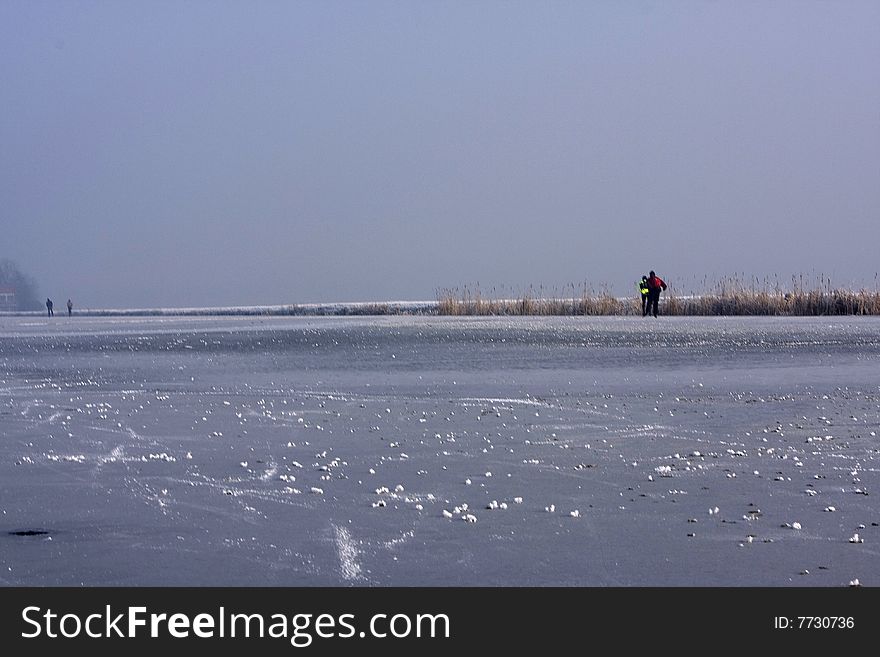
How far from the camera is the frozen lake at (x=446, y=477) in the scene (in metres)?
3.81

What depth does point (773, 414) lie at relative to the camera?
8039 mm

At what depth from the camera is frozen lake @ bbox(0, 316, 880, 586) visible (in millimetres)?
3809

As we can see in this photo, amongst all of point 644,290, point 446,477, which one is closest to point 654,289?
point 644,290

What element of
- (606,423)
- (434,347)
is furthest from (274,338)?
(606,423)

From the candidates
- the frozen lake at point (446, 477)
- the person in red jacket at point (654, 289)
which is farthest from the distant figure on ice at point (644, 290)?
the frozen lake at point (446, 477)

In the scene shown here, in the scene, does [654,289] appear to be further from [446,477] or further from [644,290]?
[446,477]

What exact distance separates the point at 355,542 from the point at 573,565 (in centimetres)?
89

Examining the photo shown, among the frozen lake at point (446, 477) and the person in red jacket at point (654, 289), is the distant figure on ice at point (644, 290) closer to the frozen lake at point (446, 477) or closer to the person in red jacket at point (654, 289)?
the person in red jacket at point (654, 289)

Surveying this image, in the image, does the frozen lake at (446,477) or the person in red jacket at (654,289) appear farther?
the person in red jacket at (654,289)

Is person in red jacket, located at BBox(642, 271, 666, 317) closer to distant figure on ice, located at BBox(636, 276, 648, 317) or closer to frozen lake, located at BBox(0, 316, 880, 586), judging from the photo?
distant figure on ice, located at BBox(636, 276, 648, 317)

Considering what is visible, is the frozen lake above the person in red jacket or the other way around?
the other way around

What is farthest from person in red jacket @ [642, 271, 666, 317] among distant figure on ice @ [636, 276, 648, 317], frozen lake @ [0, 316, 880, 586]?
frozen lake @ [0, 316, 880, 586]

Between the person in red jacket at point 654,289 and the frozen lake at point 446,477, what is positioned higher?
the person in red jacket at point 654,289

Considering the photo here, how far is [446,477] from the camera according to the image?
5.55 meters
